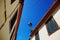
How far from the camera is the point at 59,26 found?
2.19 meters

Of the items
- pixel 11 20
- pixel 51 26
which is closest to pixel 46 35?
pixel 51 26

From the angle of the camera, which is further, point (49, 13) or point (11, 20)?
point (11, 20)

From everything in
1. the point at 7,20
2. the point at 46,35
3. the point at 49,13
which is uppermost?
the point at 49,13

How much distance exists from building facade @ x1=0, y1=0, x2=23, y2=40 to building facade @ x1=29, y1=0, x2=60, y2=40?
3.70 feet

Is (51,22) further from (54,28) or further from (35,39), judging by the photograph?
(35,39)

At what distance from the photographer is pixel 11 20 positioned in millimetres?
4473

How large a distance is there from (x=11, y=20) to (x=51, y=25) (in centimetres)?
213

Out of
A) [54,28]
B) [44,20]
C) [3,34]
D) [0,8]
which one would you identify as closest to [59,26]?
[54,28]

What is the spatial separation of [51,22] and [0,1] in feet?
11.7

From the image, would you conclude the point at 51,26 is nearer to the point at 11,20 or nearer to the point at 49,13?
the point at 49,13

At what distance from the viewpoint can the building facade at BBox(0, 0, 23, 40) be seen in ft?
13.2

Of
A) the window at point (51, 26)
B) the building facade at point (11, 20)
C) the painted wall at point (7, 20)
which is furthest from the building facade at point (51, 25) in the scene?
the painted wall at point (7, 20)

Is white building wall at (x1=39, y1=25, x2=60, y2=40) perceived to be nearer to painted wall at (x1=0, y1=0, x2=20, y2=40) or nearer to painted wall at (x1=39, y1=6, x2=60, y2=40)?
painted wall at (x1=39, y1=6, x2=60, y2=40)

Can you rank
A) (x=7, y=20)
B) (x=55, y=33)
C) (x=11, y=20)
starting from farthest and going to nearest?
Result: (x=7, y=20) → (x=11, y=20) → (x=55, y=33)
